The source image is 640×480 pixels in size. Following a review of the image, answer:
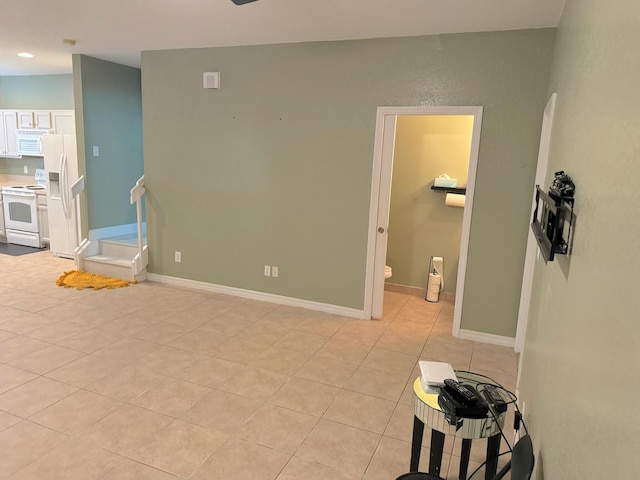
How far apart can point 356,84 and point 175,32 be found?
1.71 m

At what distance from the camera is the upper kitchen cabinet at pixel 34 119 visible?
6367 mm

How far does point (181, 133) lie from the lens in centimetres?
481

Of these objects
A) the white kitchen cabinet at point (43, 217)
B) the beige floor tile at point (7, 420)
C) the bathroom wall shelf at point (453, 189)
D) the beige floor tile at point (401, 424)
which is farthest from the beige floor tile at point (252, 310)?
the white kitchen cabinet at point (43, 217)

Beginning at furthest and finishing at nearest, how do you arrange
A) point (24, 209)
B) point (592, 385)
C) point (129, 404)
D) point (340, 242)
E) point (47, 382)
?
point (24, 209) → point (340, 242) → point (47, 382) → point (129, 404) → point (592, 385)

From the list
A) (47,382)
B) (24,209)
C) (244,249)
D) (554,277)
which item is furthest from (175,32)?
(24,209)

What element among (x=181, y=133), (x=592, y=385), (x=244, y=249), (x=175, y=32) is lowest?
(x=244, y=249)

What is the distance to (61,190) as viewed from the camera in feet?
18.8

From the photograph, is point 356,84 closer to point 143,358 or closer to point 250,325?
point 250,325

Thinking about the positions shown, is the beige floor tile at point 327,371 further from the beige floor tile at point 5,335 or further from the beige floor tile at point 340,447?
the beige floor tile at point 5,335

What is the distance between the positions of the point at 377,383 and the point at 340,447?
77 centimetres

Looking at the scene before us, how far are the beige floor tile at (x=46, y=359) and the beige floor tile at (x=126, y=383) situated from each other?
436 millimetres

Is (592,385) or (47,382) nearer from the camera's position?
(592,385)

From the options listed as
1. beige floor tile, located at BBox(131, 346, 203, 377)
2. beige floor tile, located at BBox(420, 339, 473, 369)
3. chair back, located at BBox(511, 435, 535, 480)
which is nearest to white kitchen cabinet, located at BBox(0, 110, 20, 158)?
beige floor tile, located at BBox(131, 346, 203, 377)

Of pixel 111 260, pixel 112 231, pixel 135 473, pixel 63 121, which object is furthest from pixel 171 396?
pixel 63 121
